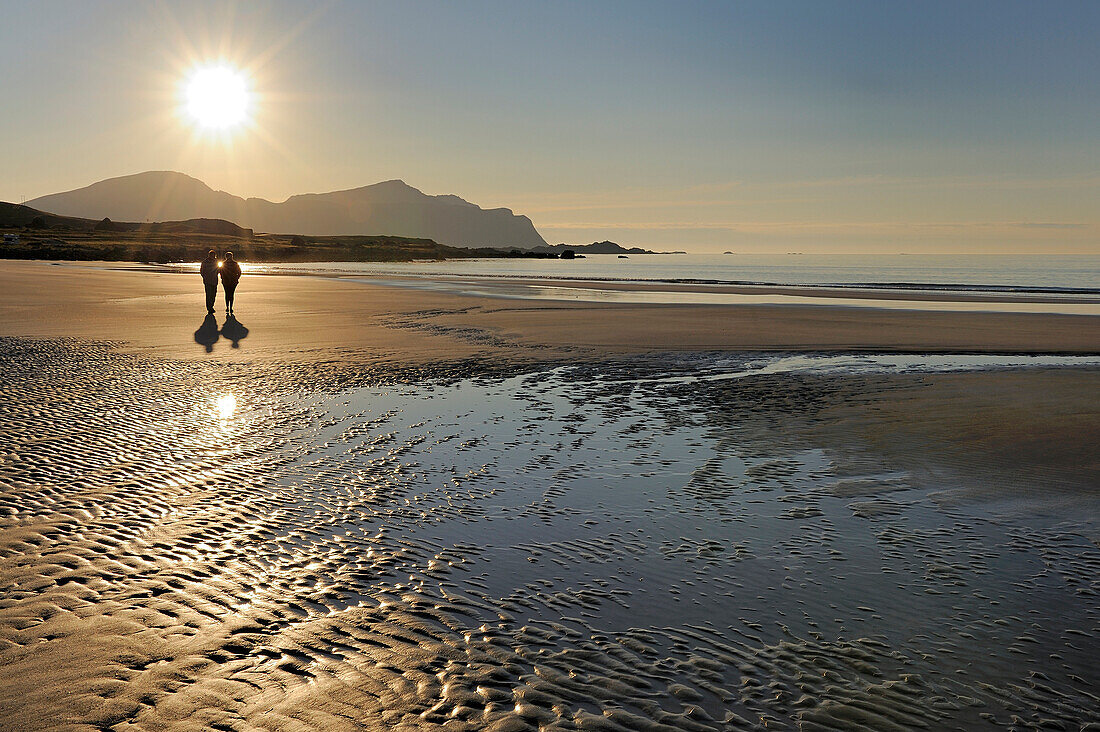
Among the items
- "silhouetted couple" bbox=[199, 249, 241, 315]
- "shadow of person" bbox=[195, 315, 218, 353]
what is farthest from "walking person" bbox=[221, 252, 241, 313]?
"shadow of person" bbox=[195, 315, 218, 353]

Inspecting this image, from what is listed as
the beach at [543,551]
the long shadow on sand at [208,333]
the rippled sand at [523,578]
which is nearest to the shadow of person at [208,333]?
the long shadow on sand at [208,333]

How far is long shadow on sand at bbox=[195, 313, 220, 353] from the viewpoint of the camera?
2252cm

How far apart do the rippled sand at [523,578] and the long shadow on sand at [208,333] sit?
944cm

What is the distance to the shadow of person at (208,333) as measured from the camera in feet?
73.9

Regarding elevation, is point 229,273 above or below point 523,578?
above

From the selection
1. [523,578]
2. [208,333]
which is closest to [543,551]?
[523,578]

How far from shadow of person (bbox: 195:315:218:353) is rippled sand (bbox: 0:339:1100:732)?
31.0ft

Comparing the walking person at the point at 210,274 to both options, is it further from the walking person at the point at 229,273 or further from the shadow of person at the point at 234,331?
the shadow of person at the point at 234,331

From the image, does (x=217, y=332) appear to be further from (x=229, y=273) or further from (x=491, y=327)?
(x=491, y=327)

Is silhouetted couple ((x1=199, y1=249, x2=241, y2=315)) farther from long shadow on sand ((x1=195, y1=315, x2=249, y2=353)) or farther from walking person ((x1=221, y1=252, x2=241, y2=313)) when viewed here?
long shadow on sand ((x1=195, y1=315, x2=249, y2=353))

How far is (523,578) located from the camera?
6.84 m

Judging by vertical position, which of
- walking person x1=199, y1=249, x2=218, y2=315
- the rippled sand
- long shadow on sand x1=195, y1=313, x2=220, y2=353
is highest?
walking person x1=199, y1=249, x2=218, y2=315

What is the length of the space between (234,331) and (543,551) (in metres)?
21.2

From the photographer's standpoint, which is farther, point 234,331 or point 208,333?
point 234,331
